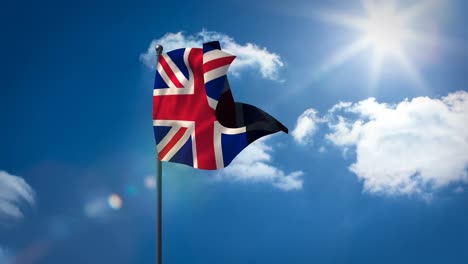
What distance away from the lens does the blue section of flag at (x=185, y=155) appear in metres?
17.6

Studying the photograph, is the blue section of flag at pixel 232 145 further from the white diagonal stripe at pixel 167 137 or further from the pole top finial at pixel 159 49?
the pole top finial at pixel 159 49

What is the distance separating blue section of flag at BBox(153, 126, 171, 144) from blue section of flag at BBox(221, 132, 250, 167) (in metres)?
1.60

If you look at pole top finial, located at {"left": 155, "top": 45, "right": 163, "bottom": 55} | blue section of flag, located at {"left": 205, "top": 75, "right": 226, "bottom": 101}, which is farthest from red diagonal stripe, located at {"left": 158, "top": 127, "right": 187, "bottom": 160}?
pole top finial, located at {"left": 155, "top": 45, "right": 163, "bottom": 55}

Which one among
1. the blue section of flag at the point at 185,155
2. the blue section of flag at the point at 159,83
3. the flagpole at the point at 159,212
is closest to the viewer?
the flagpole at the point at 159,212

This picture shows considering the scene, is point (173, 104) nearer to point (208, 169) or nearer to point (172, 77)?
point (172, 77)

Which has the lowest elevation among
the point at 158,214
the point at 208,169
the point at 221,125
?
the point at 158,214

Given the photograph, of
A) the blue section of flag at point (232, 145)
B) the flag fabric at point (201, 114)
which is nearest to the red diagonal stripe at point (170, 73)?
the flag fabric at point (201, 114)

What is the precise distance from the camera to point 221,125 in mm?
18047

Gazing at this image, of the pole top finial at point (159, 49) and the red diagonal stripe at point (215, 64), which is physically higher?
the pole top finial at point (159, 49)

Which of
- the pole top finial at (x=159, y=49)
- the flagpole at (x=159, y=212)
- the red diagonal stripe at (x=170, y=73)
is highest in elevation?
the pole top finial at (x=159, y=49)

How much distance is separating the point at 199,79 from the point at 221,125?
1560 millimetres

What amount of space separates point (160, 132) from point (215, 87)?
82.3 inches

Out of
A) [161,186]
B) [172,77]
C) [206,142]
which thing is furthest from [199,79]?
[161,186]

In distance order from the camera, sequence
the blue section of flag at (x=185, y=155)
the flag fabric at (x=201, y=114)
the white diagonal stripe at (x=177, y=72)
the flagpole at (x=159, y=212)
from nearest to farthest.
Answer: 1. the flagpole at (x=159, y=212)
2. the blue section of flag at (x=185, y=155)
3. the flag fabric at (x=201, y=114)
4. the white diagonal stripe at (x=177, y=72)
